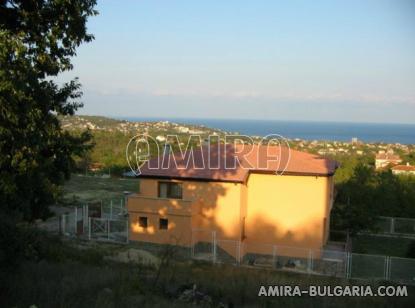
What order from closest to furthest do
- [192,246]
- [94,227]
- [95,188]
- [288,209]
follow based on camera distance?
[192,246], [288,209], [94,227], [95,188]

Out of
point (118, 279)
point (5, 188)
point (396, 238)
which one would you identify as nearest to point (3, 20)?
point (5, 188)

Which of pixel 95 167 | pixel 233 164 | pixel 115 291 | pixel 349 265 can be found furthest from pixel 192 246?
pixel 95 167

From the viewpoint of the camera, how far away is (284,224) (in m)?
22.0

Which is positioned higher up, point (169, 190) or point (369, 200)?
point (169, 190)

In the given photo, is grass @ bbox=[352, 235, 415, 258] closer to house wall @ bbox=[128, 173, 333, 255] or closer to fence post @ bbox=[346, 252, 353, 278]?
house wall @ bbox=[128, 173, 333, 255]

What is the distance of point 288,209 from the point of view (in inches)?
864

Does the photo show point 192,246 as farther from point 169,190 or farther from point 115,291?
point 115,291

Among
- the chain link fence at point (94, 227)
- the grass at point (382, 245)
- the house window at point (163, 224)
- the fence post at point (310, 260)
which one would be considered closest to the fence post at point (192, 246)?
the house window at point (163, 224)

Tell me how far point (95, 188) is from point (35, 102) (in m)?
32.5

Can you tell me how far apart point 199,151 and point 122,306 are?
655 inches

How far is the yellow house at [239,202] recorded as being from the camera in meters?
21.5

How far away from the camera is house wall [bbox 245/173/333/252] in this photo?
852 inches
